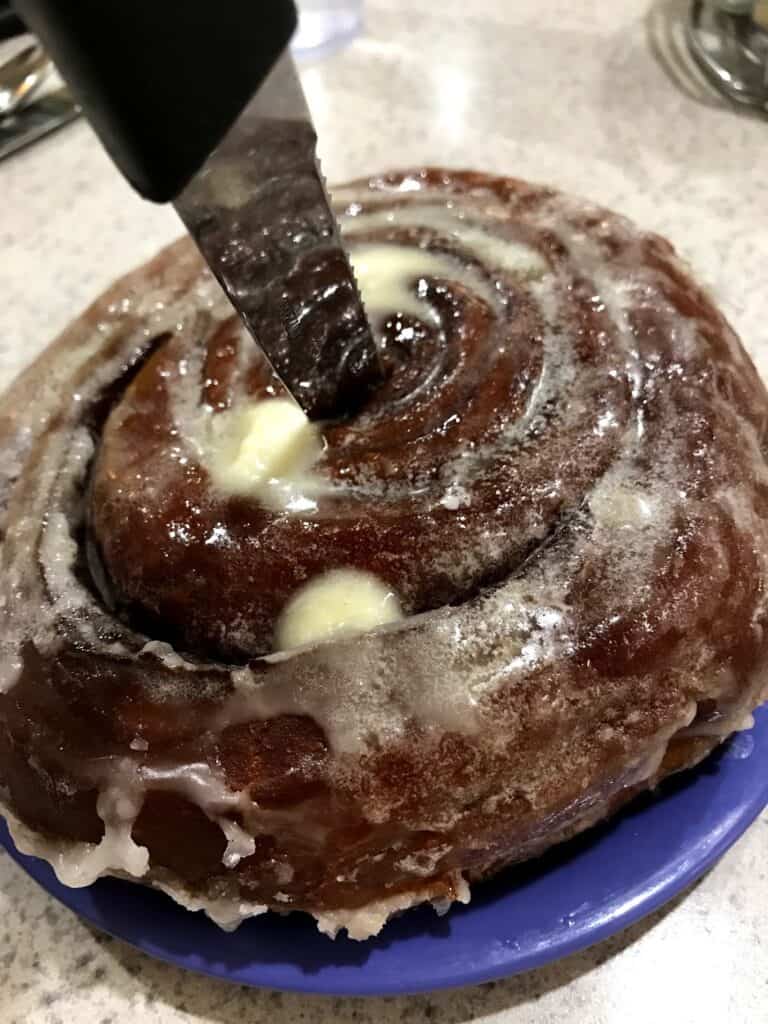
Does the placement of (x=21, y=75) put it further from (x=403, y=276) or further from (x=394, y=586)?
(x=394, y=586)

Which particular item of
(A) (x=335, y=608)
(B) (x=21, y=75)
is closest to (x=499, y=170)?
(B) (x=21, y=75)

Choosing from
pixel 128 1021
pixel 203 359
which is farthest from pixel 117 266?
pixel 128 1021

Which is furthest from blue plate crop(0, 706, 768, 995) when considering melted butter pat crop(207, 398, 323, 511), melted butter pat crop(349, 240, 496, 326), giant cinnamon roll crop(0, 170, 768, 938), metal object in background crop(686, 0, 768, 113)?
metal object in background crop(686, 0, 768, 113)

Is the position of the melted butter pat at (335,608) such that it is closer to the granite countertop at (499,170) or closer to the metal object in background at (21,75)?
the granite countertop at (499,170)

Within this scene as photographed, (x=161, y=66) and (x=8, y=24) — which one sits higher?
(x=161, y=66)

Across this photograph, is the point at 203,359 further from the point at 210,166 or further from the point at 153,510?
the point at 210,166
